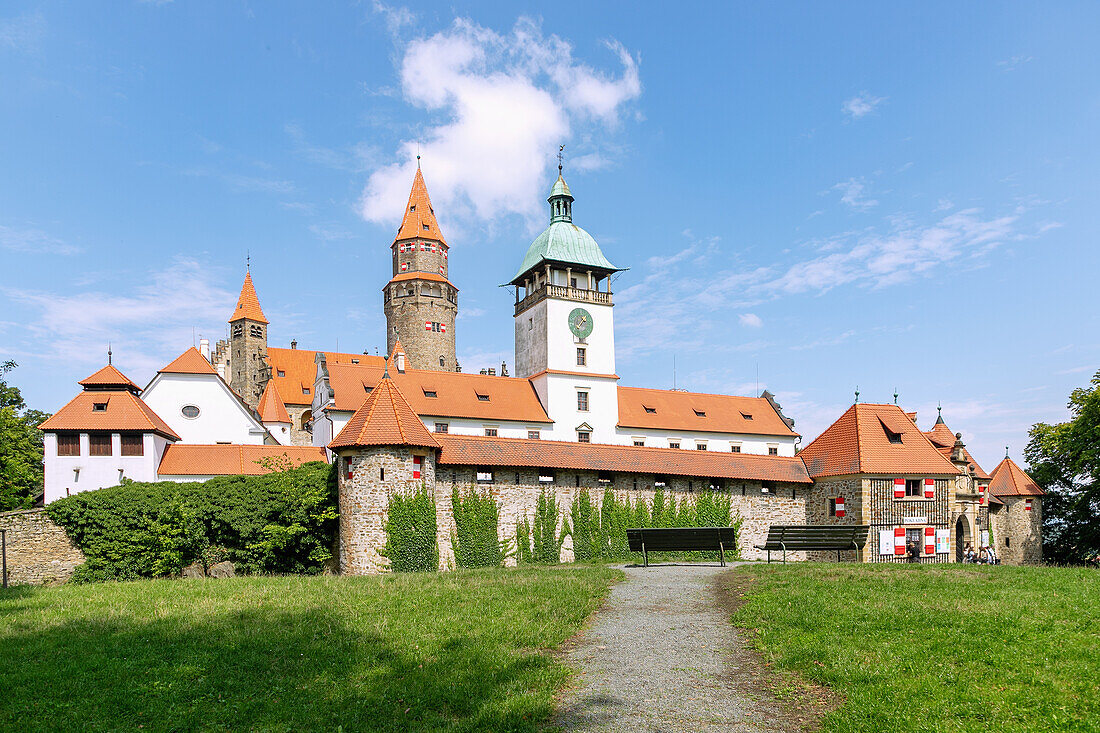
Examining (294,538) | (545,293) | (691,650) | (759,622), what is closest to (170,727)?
(691,650)

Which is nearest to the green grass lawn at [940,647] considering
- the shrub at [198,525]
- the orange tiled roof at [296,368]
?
the shrub at [198,525]

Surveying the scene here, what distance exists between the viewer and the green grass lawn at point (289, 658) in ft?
30.8

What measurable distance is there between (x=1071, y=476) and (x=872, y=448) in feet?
63.1

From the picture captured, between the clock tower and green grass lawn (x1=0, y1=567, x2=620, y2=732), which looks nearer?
green grass lawn (x1=0, y1=567, x2=620, y2=732)

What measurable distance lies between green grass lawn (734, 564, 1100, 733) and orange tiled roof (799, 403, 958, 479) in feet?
58.0

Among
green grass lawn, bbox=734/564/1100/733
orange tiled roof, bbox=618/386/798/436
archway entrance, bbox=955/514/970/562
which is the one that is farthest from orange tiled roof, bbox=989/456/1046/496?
green grass lawn, bbox=734/564/1100/733

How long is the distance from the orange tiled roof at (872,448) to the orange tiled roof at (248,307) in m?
64.7

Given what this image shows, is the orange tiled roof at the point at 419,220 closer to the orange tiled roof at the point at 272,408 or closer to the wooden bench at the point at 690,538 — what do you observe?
the orange tiled roof at the point at 272,408

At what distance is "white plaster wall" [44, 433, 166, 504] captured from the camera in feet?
114

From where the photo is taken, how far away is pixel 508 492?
30266 mm

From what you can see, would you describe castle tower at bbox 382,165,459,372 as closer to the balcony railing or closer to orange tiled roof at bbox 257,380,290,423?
orange tiled roof at bbox 257,380,290,423

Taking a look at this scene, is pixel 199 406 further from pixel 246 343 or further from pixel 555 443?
pixel 246 343

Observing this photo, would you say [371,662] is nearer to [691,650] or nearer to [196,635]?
[196,635]

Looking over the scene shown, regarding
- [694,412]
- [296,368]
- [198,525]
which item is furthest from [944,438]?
[296,368]
